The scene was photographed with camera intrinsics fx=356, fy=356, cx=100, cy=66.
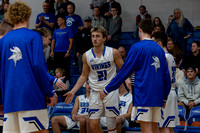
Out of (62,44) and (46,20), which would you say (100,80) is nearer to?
(62,44)

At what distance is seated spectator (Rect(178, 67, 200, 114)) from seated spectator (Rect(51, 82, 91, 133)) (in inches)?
91.5

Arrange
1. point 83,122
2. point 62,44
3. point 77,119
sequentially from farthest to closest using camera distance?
point 62,44, point 77,119, point 83,122

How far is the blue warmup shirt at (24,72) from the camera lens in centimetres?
458

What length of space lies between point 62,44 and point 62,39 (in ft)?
0.57

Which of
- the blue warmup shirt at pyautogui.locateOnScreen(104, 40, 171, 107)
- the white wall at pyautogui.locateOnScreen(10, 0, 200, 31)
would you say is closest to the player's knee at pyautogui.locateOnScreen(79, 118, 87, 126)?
A: the blue warmup shirt at pyautogui.locateOnScreen(104, 40, 171, 107)

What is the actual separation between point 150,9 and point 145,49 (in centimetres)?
1040

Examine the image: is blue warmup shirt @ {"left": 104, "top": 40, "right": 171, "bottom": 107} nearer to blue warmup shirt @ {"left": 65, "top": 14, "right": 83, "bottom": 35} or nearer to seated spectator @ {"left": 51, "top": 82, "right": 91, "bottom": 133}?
seated spectator @ {"left": 51, "top": 82, "right": 91, "bottom": 133}

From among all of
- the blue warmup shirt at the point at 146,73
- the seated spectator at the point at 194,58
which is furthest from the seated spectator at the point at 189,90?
the blue warmup shirt at the point at 146,73

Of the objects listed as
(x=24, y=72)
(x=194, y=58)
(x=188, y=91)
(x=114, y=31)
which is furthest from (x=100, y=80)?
(x=114, y=31)

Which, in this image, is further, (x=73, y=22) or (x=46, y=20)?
(x=46, y=20)

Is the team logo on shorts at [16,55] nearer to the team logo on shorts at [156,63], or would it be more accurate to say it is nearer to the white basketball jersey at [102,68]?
the team logo on shorts at [156,63]

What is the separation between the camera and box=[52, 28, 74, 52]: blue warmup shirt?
39.2 feet

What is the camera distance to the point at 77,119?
8445 mm

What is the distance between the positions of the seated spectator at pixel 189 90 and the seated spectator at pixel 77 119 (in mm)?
2325
